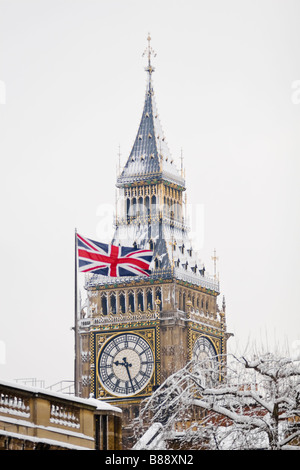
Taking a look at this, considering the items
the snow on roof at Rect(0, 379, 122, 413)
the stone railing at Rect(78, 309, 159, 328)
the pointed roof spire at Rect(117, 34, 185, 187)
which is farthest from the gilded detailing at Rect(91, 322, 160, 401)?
the snow on roof at Rect(0, 379, 122, 413)

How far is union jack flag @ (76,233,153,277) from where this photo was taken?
9894 cm

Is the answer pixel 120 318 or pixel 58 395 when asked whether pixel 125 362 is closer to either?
pixel 120 318

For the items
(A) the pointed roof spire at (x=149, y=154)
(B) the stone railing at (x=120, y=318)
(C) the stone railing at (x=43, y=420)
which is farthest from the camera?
(A) the pointed roof spire at (x=149, y=154)

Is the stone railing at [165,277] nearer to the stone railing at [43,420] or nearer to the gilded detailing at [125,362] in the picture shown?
the gilded detailing at [125,362]

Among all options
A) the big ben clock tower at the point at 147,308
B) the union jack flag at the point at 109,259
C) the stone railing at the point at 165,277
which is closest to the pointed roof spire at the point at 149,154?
the big ben clock tower at the point at 147,308

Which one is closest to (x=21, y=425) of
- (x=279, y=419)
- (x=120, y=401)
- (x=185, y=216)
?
(x=279, y=419)

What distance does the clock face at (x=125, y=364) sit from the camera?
13975cm

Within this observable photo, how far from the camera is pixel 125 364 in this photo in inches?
5541

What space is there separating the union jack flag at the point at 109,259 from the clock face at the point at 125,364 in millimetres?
31487

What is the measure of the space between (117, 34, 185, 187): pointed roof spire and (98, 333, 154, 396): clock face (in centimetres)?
1313

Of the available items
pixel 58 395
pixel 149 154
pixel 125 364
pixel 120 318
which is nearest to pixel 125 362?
pixel 125 364

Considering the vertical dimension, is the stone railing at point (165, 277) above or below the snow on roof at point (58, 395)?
above
